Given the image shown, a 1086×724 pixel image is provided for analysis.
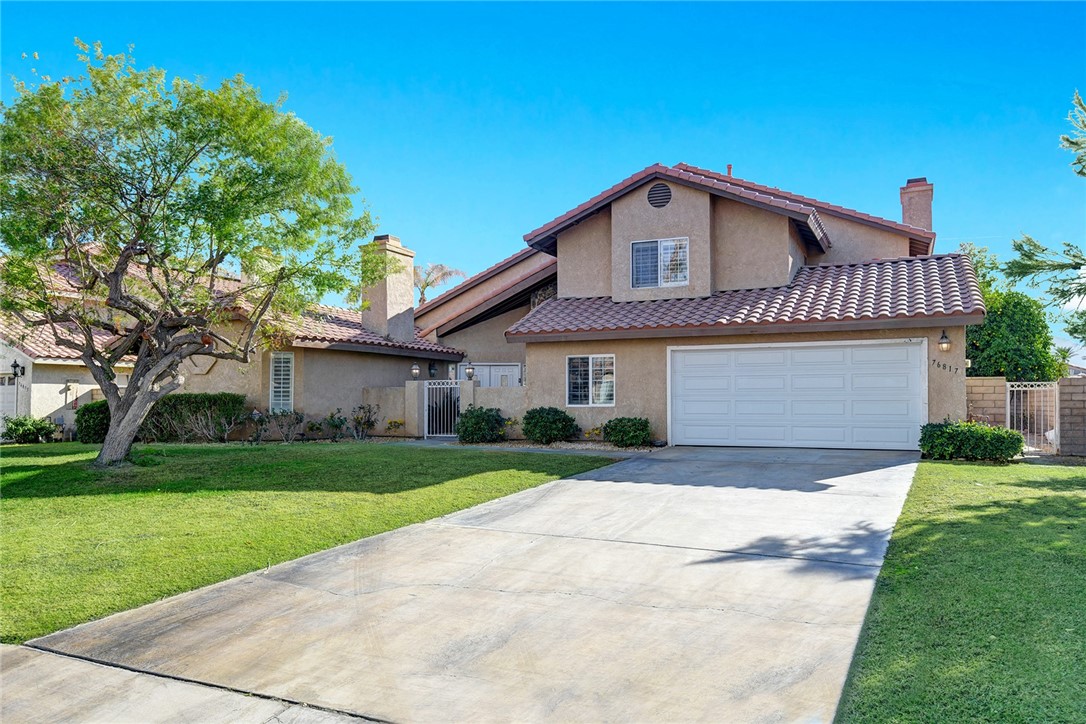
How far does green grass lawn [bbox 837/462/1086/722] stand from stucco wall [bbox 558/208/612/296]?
11853mm

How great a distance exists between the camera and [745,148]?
976 inches

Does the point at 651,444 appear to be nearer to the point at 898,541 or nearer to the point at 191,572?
the point at 898,541

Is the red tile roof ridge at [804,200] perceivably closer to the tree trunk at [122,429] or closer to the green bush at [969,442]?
the green bush at [969,442]

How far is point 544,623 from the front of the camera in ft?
17.3

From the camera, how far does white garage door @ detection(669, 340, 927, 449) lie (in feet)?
50.7

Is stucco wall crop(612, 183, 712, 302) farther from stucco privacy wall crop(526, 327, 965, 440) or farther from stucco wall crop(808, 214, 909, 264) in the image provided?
stucco wall crop(808, 214, 909, 264)

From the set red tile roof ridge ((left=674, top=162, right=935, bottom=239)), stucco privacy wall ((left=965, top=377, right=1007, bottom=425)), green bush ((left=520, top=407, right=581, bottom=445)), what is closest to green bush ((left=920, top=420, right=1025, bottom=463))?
stucco privacy wall ((left=965, top=377, right=1007, bottom=425))

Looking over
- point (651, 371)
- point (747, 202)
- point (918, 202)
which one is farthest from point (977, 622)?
point (918, 202)

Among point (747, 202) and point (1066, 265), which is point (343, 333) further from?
point (1066, 265)

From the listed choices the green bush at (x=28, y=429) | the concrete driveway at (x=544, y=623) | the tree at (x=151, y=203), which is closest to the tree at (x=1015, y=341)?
the concrete driveway at (x=544, y=623)

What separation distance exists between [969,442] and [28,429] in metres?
24.0

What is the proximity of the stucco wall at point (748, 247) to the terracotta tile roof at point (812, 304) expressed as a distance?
346mm

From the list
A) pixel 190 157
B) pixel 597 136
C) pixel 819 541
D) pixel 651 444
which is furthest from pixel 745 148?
pixel 819 541

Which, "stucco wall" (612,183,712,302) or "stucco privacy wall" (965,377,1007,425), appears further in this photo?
"stucco wall" (612,183,712,302)
